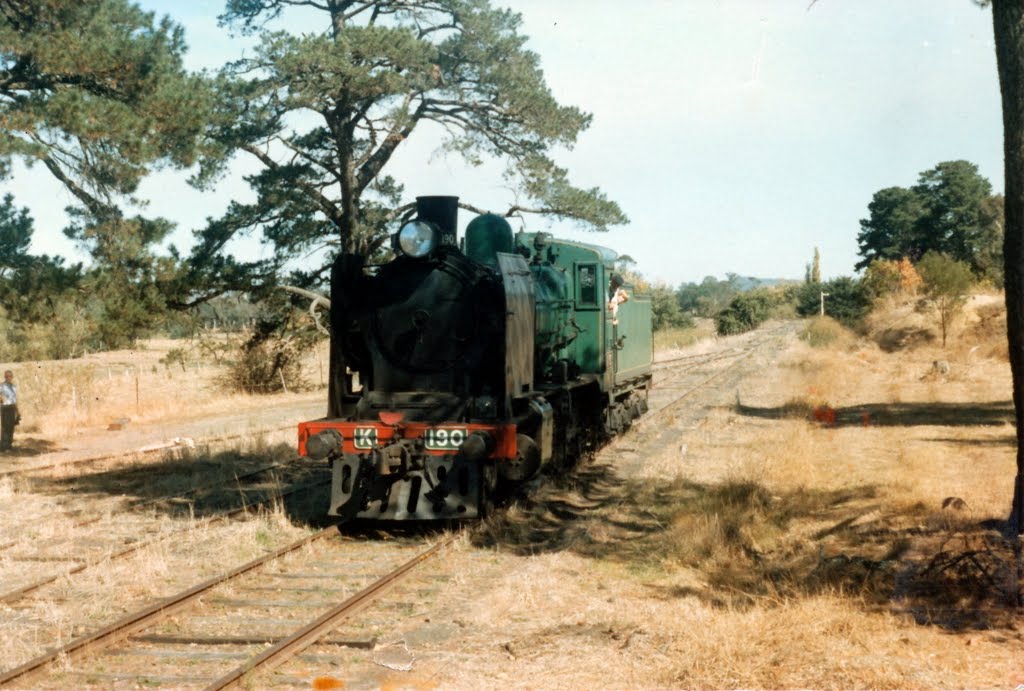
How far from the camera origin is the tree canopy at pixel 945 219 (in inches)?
2093

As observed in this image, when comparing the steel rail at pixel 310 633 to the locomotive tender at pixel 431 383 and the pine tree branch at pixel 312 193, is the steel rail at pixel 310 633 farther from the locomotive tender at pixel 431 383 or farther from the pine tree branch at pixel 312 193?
the pine tree branch at pixel 312 193

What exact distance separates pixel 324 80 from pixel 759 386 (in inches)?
589

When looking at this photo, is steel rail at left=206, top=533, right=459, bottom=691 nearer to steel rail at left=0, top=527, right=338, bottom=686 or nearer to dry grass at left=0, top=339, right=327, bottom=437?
steel rail at left=0, top=527, right=338, bottom=686

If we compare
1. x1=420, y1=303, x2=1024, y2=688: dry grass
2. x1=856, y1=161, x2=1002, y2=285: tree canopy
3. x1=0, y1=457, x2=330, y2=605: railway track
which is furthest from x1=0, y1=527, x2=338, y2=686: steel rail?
x1=856, y1=161, x2=1002, y2=285: tree canopy

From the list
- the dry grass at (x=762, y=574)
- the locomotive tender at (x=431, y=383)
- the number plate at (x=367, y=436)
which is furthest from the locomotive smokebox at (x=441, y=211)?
the dry grass at (x=762, y=574)

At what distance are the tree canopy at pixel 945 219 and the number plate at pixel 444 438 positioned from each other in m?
40.3

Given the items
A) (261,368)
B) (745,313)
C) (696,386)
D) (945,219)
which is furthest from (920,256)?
(261,368)

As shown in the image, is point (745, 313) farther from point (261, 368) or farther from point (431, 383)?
point (431, 383)

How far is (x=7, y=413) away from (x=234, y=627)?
13157mm

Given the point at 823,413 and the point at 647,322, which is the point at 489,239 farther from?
the point at 823,413

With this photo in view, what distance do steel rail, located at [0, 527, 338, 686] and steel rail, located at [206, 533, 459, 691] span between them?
→ 110 centimetres

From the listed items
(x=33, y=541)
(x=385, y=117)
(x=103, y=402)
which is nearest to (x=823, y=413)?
(x=385, y=117)

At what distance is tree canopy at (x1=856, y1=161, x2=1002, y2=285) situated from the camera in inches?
2093

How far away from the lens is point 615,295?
1429 centimetres
